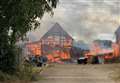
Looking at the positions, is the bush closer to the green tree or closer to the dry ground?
the dry ground

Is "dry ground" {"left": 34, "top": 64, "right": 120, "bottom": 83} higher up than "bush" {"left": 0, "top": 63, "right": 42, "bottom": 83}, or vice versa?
"bush" {"left": 0, "top": 63, "right": 42, "bottom": 83}

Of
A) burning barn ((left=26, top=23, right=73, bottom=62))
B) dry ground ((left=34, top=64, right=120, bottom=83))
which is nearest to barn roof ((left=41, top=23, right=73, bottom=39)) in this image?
burning barn ((left=26, top=23, right=73, bottom=62))

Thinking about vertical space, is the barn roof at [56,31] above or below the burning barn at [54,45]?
above

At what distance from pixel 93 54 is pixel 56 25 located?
6.42m

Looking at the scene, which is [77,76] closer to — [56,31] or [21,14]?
[21,14]

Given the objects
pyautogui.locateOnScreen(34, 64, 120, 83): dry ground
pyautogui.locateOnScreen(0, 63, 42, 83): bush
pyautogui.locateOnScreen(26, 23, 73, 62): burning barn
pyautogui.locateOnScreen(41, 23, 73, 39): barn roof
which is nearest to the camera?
pyautogui.locateOnScreen(0, 63, 42, 83): bush

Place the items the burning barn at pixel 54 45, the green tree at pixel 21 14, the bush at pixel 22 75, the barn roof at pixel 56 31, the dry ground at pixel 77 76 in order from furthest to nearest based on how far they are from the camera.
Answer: the burning barn at pixel 54 45
the barn roof at pixel 56 31
the dry ground at pixel 77 76
the bush at pixel 22 75
the green tree at pixel 21 14

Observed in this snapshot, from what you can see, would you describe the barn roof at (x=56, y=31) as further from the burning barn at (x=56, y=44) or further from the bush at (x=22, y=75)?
the bush at (x=22, y=75)

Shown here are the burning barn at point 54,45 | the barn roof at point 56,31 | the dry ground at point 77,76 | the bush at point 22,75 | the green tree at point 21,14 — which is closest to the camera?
the green tree at point 21,14

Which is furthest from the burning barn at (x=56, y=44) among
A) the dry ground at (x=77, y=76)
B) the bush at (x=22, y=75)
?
the bush at (x=22, y=75)

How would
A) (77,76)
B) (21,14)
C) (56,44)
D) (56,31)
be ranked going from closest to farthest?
(21,14) < (77,76) < (56,31) < (56,44)

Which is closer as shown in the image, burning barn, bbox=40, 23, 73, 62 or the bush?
the bush

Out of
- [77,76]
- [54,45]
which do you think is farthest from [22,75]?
[54,45]

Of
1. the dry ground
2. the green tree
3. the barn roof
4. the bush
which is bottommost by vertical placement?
the dry ground
